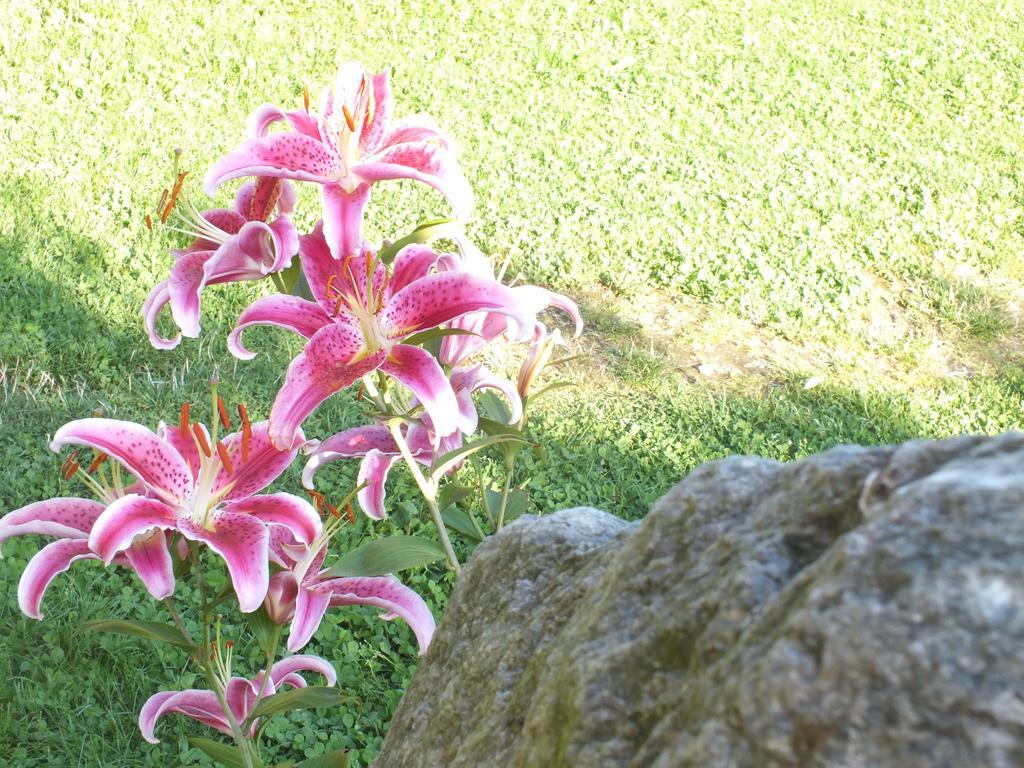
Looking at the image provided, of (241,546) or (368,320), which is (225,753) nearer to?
(241,546)

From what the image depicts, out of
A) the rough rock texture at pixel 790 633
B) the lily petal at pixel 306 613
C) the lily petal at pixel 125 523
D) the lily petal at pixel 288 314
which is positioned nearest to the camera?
the rough rock texture at pixel 790 633

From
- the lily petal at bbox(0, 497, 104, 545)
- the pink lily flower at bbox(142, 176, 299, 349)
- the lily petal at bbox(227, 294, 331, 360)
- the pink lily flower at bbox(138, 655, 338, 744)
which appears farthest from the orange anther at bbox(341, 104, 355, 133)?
the pink lily flower at bbox(138, 655, 338, 744)

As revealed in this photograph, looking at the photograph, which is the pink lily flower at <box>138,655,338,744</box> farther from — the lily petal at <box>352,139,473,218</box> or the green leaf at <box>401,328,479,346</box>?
the lily petal at <box>352,139,473,218</box>

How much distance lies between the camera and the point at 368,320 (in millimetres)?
1521

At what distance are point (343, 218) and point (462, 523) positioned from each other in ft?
2.41

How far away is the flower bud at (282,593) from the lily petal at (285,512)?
0.41 feet

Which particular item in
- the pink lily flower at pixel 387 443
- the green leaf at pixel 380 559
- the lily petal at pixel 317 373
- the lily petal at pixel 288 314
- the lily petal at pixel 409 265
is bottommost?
the green leaf at pixel 380 559

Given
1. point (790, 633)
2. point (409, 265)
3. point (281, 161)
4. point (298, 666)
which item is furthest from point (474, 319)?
point (790, 633)

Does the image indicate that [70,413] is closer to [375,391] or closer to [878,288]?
[375,391]

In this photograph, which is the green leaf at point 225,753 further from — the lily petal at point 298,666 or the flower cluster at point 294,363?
the lily petal at point 298,666

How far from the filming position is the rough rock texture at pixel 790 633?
0.64m

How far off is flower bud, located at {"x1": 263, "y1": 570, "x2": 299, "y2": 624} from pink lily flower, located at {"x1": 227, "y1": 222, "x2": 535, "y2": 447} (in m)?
0.29

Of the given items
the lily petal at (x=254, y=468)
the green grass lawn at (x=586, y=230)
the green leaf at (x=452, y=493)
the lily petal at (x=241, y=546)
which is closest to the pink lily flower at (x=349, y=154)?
the lily petal at (x=254, y=468)

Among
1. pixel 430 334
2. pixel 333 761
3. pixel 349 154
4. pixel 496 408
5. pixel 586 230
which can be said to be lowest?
pixel 586 230
